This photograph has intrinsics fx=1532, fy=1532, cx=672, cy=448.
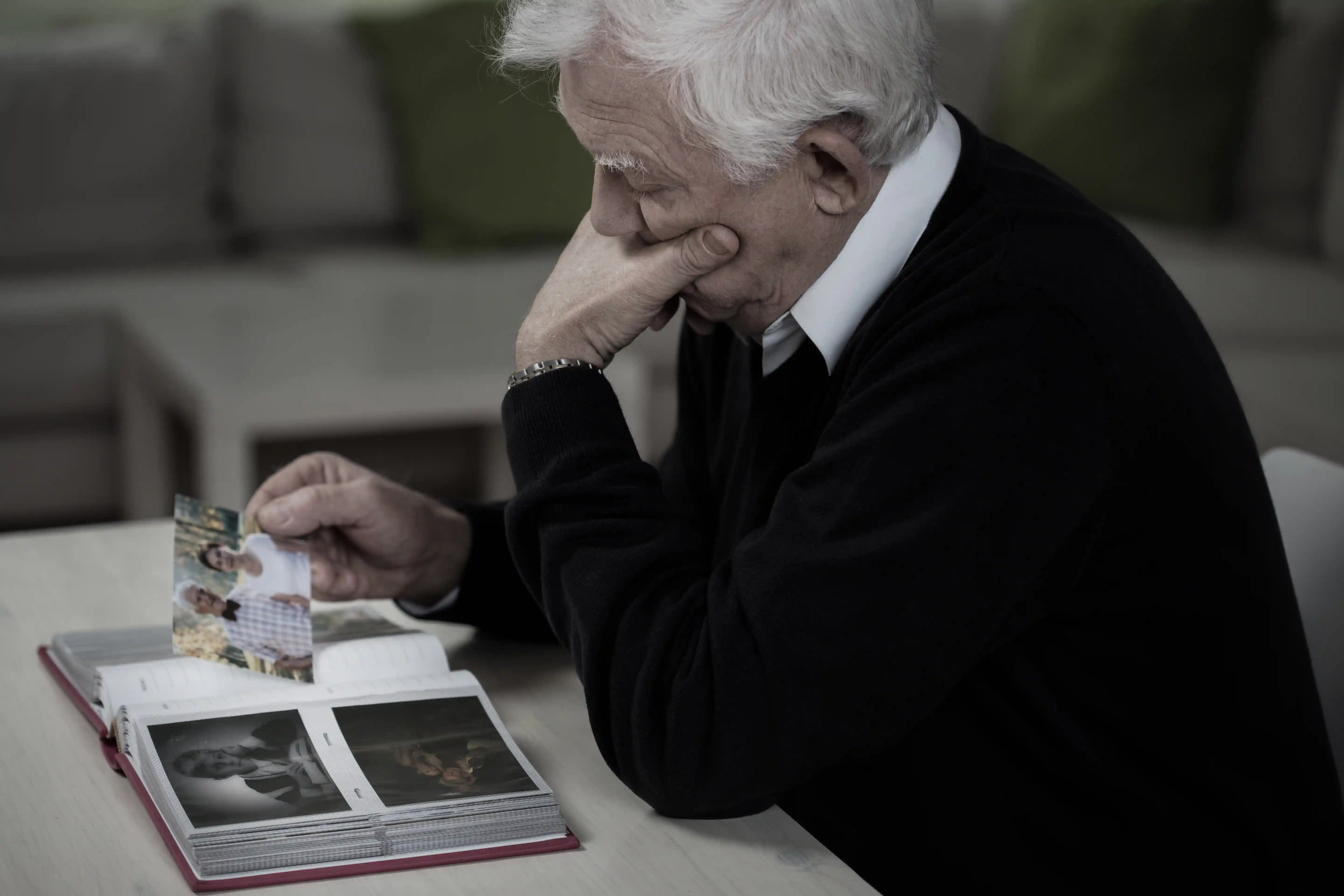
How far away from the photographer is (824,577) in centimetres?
90

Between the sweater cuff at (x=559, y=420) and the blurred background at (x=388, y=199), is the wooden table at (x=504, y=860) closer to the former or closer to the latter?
the sweater cuff at (x=559, y=420)

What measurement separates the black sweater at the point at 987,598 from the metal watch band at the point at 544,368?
0.02m

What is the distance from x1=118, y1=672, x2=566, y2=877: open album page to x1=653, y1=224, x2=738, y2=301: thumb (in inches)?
12.8

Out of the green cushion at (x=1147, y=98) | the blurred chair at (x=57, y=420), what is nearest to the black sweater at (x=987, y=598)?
the blurred chair at (x=57, y=420)

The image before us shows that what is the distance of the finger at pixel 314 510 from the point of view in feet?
3.82

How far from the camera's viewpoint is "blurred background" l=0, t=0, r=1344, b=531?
3.15 metres

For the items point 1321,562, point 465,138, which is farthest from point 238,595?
point 465,138

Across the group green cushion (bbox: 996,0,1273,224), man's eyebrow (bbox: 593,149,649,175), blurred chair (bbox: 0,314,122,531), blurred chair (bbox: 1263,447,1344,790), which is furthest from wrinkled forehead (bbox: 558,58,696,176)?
green cushion (bbox: 996,0,1273,224)

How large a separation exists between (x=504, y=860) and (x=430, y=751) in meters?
0.10

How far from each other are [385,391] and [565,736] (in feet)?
5.64

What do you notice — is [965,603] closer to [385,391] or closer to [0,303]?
[385,391]

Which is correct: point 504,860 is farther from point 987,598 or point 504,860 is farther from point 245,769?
point 987,598

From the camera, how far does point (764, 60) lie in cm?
96

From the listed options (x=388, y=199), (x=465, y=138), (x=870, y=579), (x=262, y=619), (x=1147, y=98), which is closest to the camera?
(x=870, y=579)
